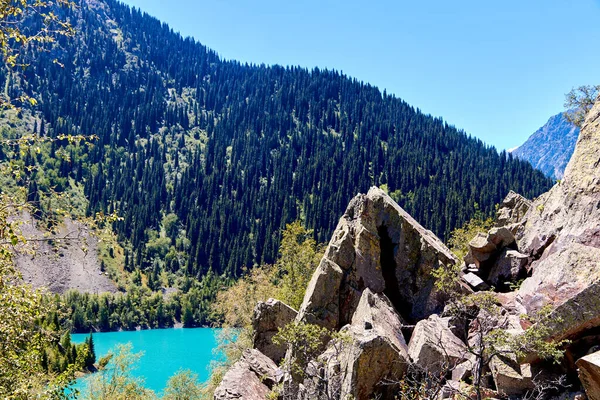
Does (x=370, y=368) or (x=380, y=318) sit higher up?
(x=380, y=318)

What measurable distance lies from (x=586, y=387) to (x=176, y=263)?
647 ft

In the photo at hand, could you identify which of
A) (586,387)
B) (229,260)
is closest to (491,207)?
(229,260)

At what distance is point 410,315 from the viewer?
23.4 metres

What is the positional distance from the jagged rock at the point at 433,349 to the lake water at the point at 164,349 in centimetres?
5731

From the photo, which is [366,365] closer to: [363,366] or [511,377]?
[363,366]

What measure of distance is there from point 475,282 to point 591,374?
11.0m

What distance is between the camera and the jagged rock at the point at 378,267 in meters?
24.0

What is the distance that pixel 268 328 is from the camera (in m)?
28.0

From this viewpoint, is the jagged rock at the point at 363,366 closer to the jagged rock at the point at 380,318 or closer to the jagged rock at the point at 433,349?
the jagged rock at the point at 380,318

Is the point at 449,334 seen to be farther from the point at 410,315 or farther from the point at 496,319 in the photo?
the point at 410,315

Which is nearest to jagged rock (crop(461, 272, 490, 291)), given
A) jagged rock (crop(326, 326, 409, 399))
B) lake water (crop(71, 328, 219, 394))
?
jagged rock (crop(326, 326, 409, 399))

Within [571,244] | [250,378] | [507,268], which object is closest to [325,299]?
[250,378]

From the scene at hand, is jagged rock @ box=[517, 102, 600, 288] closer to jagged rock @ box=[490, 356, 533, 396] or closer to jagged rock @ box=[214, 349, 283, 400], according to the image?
jagged rock @ box=[490, 356, 533, 396]

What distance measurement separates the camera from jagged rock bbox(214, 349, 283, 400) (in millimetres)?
21438
